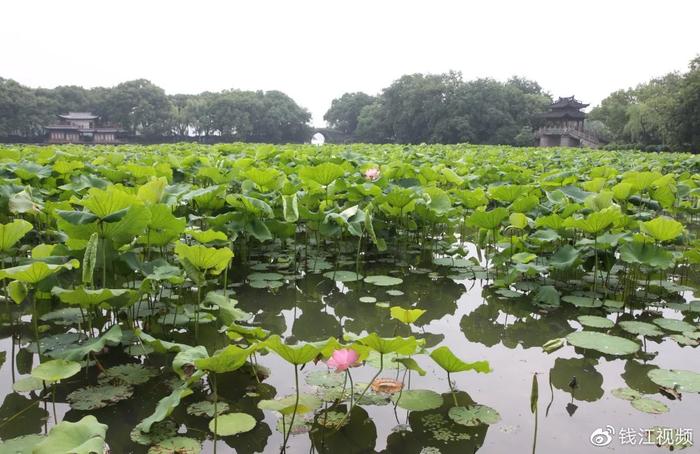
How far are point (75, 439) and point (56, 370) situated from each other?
46 cm

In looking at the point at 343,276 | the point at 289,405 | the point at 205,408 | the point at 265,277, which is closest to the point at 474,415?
the point at 289,405

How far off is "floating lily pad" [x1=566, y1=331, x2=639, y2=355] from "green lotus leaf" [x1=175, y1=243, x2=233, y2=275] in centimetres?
138

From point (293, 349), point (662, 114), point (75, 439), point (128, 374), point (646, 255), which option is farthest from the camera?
point (662, 114)

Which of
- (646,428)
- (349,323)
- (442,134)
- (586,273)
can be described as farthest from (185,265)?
(442,134)

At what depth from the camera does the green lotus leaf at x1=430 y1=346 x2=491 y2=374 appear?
4.70 feet

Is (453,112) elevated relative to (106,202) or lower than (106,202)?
elevated

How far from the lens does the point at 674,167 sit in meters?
9.23

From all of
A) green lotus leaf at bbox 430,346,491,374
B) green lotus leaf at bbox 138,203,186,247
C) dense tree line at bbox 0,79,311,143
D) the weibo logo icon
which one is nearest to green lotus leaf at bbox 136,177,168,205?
green lotus leaf at bbox 138,203,186,247

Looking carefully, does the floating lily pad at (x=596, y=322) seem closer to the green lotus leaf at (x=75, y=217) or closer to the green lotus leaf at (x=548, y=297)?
the green lotus leaf at (x=548, y=297)

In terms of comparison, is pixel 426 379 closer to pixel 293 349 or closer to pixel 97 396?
pixel 293 349

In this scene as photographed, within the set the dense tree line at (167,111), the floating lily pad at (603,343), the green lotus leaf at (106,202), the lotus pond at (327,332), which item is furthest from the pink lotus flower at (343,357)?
the dense tree line at (167,111)

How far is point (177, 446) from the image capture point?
137 centimetres

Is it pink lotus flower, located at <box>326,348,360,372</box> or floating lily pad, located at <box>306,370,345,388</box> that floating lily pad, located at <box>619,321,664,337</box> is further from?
pink lotus flower, located at <box>326,348,360,372</box>

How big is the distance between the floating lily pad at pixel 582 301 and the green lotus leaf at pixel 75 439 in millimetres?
2288
